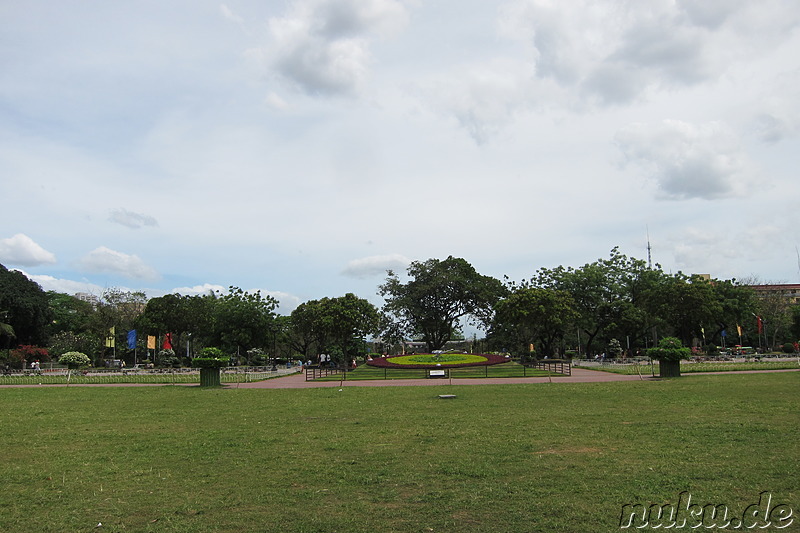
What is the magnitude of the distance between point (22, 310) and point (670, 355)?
57.6 meters

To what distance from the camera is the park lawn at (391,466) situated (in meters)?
6.15

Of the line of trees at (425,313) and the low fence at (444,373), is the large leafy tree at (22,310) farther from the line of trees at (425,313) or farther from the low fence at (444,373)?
the low fence at (444,373)

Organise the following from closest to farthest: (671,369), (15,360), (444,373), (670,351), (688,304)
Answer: (670,351) → (671,369) → (444,373) → (15,360) → (688,304)

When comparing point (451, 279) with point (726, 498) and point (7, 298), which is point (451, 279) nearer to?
point (7, 298)

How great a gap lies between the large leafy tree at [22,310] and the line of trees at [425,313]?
10cm

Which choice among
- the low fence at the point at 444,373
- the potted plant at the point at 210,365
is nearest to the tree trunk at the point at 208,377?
the potted plant at the point at 210,365

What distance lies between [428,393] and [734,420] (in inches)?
440

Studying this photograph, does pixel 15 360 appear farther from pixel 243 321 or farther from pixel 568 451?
pixel 568 451

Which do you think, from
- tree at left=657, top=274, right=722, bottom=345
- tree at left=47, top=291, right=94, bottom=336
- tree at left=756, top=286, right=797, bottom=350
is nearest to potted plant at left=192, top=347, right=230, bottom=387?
Result: tree at left=657, top=274, right=722, bottom=345

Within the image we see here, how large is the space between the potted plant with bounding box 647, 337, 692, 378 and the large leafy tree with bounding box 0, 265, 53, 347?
53268 mm

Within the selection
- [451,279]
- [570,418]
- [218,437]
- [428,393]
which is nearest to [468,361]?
[451,279]

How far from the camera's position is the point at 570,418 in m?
13.0

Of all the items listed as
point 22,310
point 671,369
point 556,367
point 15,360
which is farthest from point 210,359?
point 22,310

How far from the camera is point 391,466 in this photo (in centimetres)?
842
